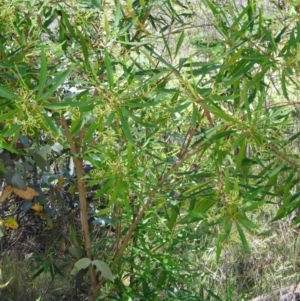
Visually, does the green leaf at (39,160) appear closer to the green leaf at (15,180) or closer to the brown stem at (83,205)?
the green leaf at (15,180)

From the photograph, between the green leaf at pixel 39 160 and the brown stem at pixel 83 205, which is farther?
the green leaf at pixel 39 160

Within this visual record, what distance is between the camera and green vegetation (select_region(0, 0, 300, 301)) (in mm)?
1101

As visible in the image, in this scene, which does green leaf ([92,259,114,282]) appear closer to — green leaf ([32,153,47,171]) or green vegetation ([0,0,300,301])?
green vegetation ([0,0,300,301])

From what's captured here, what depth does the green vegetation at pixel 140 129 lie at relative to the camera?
1.10 meters

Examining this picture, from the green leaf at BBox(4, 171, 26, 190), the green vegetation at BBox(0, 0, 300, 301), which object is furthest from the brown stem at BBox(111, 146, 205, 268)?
the green leaf at BBox(4, 171, 26, 190)

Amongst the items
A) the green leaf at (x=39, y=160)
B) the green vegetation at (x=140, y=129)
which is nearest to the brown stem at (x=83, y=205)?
the green vegetation at (x=140, y=129)

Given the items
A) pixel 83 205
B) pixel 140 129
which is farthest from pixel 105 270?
pixel 140 129

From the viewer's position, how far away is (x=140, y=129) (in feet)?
5.24

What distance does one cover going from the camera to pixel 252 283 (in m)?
2.46

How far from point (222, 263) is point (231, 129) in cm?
130

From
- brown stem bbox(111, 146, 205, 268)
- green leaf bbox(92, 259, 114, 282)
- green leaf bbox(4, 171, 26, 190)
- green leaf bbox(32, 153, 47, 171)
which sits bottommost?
green leaf bbox(92, 259, 114, 282)

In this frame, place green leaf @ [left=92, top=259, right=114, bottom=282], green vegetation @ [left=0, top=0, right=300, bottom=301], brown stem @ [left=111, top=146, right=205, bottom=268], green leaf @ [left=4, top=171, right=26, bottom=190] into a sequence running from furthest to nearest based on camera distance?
green leaf @ [left=4, top=171, right=26, bottom=190] < green leaf @ [left=92, top=259, right=114, bottom=282] < brown stem @ [left=111, top=146, right=205, bottom=268] < green vegetation @ [left=0, top=0, right=300, bottom=301]

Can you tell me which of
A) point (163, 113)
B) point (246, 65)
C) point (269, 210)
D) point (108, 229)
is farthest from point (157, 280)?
point (269, 210)

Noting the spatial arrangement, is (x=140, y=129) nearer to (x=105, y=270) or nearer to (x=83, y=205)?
(x=83, y=205)
